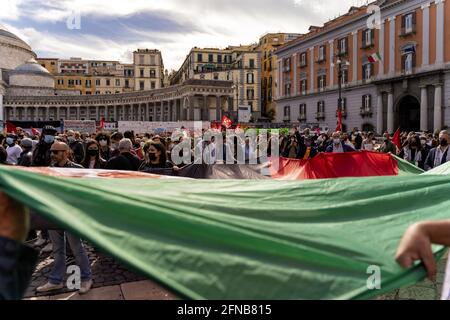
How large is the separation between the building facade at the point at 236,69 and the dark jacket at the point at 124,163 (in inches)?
2408

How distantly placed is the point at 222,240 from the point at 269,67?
7507 cm

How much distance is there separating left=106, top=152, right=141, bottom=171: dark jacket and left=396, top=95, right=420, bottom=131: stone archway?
34677 millimetres

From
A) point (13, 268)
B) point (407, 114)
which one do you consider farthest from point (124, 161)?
point (407, 114)

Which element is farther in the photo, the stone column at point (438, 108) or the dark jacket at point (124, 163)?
the stone column at point (438, 108)

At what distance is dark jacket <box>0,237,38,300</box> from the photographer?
73.7 inches

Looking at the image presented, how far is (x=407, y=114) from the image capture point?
120 ft

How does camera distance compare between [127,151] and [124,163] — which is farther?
[127,151]

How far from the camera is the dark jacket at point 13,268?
1872mm

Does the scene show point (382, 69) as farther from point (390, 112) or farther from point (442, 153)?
point (442, 153)

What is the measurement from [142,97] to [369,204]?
237 feet

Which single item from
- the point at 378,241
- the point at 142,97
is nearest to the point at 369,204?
the point at 378,241

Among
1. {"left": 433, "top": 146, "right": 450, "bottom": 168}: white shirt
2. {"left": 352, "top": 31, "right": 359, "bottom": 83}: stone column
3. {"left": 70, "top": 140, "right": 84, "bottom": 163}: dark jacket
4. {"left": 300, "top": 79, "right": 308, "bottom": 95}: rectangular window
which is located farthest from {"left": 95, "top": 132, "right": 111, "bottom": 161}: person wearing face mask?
{"left": 300, "top": 79, "right": 308, "bottom": 95}: rectangular window

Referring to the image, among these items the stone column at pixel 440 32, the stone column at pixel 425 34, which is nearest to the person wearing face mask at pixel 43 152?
the stone column at pixel 440 32

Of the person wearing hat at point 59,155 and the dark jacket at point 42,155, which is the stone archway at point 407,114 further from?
the person wearing hat at point 59,155
